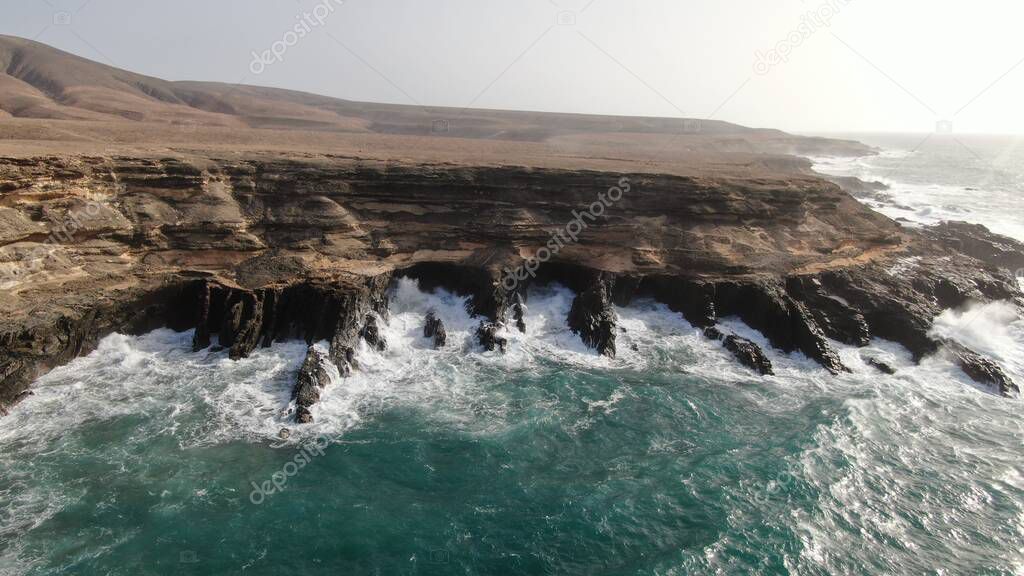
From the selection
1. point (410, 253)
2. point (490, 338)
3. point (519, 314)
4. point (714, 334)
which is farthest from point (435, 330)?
point (714, 334)

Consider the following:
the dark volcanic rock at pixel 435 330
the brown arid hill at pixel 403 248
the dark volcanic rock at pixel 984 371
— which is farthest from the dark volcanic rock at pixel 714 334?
the dark volcanic rock at pixel 435 330

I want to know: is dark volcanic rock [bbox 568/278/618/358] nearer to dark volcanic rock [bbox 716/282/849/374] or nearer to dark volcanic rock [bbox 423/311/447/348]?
dark volcanic rock [bbox 716/282/849/374]

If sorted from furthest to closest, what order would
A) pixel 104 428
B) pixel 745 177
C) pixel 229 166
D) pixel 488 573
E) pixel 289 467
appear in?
pixel 745 177 < pixel 229 166 < pixel 104 428 < pixel 289 467 < pixel 488 573

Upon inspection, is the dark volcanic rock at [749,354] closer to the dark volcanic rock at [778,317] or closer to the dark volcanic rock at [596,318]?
the dark volcanic rock at [778,317]

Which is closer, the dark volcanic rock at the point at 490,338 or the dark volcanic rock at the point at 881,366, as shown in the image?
the dark volcanic rock at the point at 881,366

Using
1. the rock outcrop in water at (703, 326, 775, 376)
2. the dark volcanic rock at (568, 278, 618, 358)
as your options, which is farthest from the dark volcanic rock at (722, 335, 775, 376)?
the dark volcanic rock at (568, 278, 618, 358)

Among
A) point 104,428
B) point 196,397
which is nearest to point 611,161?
point 196,397

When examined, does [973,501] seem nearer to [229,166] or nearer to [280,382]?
[280,382]
